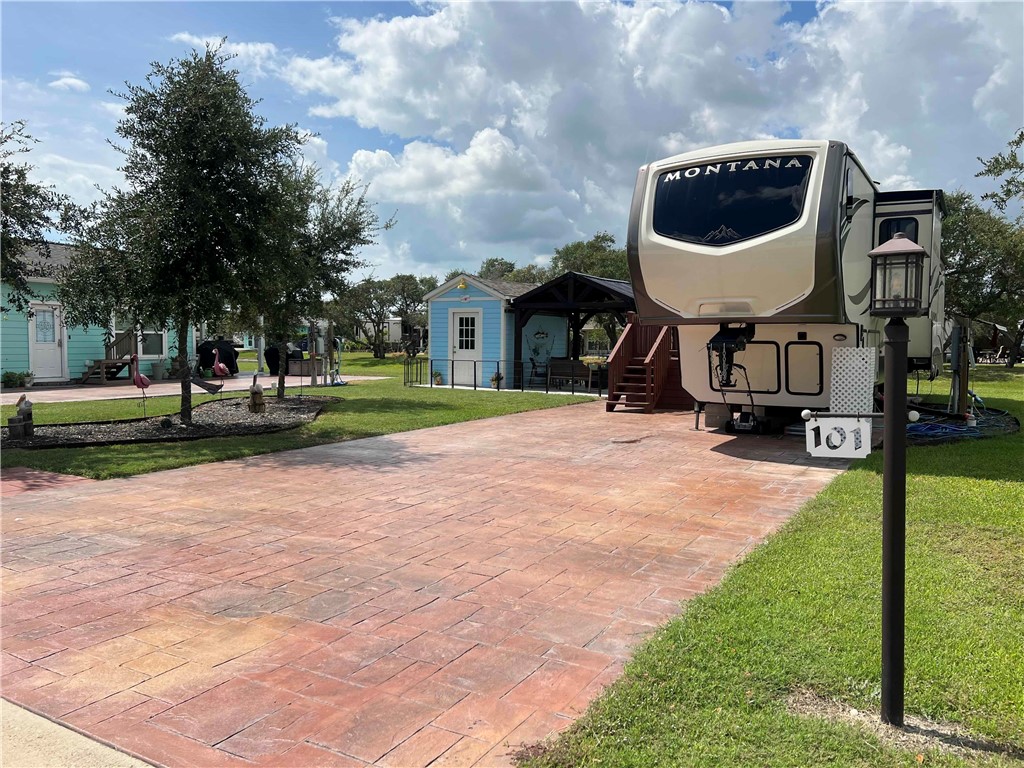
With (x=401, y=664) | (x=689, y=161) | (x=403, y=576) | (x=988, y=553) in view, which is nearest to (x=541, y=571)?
(x=403, y=576)

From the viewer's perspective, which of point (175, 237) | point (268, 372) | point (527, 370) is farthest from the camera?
point (268, 372)

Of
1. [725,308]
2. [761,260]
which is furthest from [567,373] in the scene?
[761,260]

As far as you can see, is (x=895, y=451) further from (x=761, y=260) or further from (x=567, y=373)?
(x=567, y=373)

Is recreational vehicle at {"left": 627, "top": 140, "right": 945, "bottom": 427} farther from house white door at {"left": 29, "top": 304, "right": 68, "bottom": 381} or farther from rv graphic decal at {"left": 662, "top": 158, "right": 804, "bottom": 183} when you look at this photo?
house white door at {"left": 29, "top": 304, "right": 68, "bottom": 381}

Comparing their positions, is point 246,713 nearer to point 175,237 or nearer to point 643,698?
point 643,698

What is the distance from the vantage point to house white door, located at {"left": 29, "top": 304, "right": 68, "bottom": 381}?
19.7m

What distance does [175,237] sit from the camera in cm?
993

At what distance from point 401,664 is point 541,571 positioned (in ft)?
4.92

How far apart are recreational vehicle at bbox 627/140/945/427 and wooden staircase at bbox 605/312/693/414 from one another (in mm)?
4250

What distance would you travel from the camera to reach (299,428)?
11602 millimetres

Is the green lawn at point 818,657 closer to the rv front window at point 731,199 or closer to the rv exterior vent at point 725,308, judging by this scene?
the rv exterior vent at point 725,308

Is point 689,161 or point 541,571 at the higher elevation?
point 689,161

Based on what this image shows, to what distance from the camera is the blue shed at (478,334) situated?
66.7 feet

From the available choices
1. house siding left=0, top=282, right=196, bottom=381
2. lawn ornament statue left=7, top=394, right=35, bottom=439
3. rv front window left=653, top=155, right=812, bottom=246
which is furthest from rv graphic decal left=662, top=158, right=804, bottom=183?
house siding left=0, top=282, right=196, bottom=381
